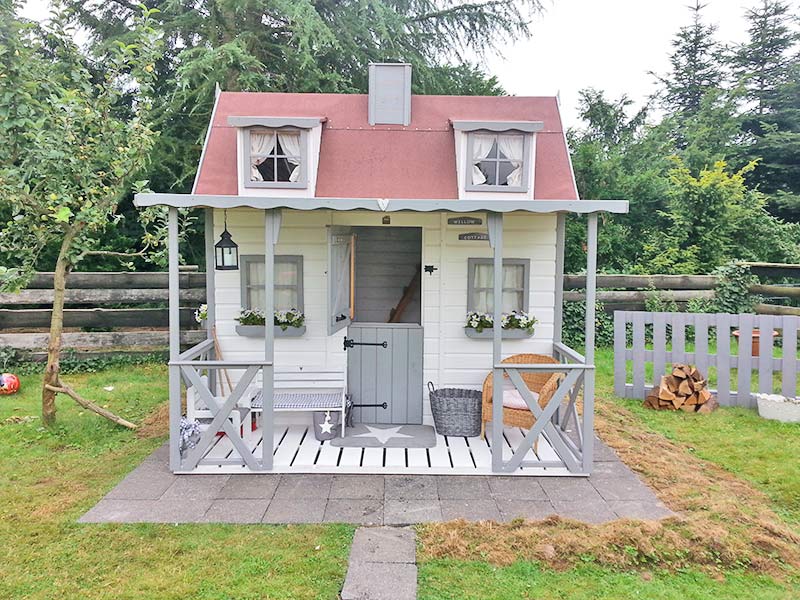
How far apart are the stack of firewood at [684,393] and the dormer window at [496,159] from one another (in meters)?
3.21

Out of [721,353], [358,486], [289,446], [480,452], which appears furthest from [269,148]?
[721,353]

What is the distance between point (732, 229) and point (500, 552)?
34.5ft

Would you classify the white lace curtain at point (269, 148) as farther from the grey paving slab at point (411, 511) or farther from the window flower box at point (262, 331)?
the grey paving slab at point (411, 511)

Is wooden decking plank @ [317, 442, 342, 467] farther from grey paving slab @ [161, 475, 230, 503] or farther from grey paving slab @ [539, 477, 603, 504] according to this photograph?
grey paving slab @ [539, 477, 603, 504]

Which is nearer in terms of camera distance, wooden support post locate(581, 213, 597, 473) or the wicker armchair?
wooden support post locate(581, 213, 597, 473)

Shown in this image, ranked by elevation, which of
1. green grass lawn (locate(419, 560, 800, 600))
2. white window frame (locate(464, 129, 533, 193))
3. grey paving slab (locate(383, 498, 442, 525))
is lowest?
green grass lawn (locate(419, 560, 800, 600))

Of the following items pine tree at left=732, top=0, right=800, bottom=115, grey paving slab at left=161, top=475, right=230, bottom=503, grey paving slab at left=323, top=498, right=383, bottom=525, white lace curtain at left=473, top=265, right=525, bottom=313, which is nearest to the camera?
grey paving slab at left=323, top=498, right=383, bottom=525

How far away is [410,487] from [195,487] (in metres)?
1.72

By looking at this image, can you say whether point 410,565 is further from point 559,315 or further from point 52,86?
point 52,86

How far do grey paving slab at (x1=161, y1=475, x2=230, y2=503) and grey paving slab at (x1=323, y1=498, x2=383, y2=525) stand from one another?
960mm

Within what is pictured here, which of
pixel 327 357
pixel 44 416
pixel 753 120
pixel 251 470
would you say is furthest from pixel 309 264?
pixel 753 120

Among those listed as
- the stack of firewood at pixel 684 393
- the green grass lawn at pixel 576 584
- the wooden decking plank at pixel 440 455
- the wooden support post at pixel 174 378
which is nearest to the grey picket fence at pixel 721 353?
the stack of firewood at pixel 684 393

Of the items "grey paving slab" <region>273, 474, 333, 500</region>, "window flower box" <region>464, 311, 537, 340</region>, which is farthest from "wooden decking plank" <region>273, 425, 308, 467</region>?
"window flower box" <region>464, 311, 537, 340</region>

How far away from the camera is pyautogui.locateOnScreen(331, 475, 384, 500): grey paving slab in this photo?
4.71m
